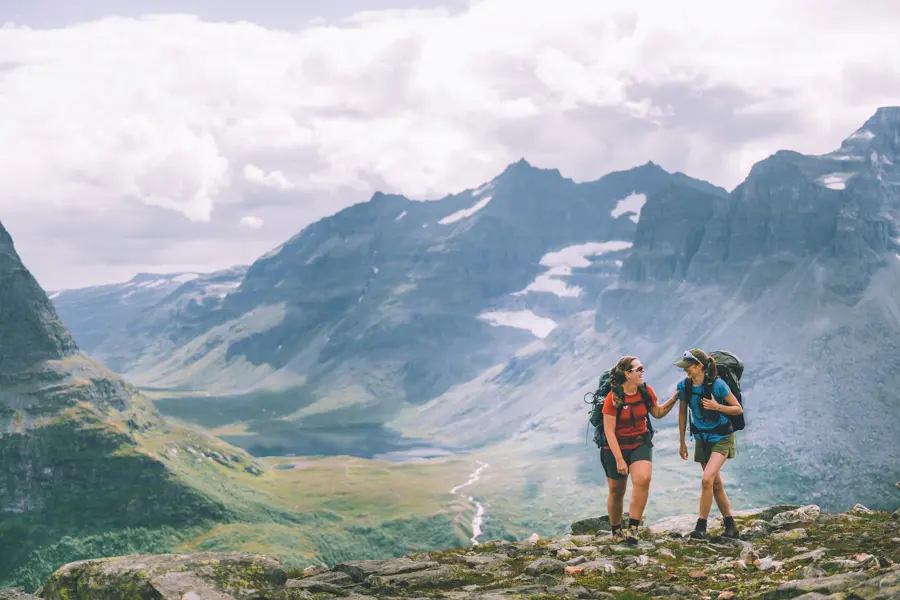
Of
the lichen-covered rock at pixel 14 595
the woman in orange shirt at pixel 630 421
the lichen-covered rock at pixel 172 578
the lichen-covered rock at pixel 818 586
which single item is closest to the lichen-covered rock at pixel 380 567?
the lichen-covered rock at pixel 172 578

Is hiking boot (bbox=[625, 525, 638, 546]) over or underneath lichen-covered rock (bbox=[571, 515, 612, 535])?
over

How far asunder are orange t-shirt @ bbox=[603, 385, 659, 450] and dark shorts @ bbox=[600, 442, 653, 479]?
21 cm

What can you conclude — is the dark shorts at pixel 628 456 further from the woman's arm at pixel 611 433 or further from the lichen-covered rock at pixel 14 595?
the lichen-covered rock at pixel 14 595

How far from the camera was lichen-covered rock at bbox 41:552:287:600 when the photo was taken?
21.4 m

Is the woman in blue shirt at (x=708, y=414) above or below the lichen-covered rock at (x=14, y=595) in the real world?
above

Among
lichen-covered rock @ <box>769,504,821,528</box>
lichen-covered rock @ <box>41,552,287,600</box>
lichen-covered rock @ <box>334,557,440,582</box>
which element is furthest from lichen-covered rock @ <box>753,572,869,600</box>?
lichen-covered rock @ <box>769,504,821,528</box>

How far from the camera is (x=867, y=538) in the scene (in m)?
29.7

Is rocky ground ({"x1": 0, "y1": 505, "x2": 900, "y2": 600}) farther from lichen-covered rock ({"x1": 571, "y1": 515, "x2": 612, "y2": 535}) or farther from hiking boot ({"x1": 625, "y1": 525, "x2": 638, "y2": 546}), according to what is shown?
lichen-covered rock ({"x1": 571, "y1": 515, "x2": 612, "y2": 535})

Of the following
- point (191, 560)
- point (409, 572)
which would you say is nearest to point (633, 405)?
point (409, 572)

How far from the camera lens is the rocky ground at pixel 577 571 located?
853 inches

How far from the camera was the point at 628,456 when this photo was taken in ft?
104

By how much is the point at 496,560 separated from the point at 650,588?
29.6ft

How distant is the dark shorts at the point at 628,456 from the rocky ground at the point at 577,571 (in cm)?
292

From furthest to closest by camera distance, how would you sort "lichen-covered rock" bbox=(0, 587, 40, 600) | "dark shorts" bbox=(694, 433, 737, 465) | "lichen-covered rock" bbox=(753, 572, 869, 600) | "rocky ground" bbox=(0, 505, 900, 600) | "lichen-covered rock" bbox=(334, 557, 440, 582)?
"dark shorts" bbox=(694, 433, 737, 465) < "lichen-covered rock" bbox=(334, 557, 440, 582) < "lichen-covered rock" bbox=(0, 587, 40, 600) < "rocky ground" bbox=(0, 505, 900, 600) < "lichen-covered rock" bbox=(753, 572, 869, 600)
